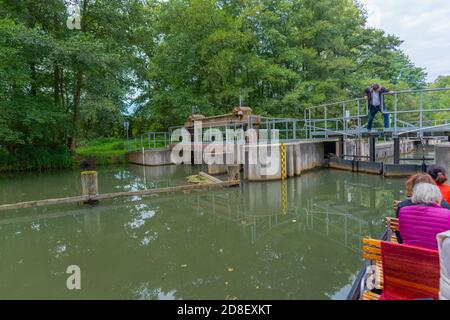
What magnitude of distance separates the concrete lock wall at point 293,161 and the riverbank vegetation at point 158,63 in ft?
22.3

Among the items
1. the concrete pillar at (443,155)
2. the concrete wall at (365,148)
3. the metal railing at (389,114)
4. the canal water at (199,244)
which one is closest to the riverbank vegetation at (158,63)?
the metal railing at (389,114)

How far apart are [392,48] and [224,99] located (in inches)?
705

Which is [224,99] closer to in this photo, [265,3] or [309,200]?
[265,3]

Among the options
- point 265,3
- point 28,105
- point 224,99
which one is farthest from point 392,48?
point 28,105

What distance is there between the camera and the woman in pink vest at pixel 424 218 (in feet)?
8.97

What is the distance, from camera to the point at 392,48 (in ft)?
98.7

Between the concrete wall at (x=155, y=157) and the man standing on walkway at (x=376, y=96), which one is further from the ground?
the man standing on walkway at (x=376, y=96)

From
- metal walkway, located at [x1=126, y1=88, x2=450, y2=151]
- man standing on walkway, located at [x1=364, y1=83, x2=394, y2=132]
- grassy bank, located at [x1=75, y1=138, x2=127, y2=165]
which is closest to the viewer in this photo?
man standing on walkway, located at [x1=364, y1=83, x2=394, y2=132]

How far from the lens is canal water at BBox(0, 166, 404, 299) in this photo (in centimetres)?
438

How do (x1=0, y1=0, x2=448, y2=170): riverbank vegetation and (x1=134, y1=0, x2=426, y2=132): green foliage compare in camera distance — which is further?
(x1=134, y1=0, x2=426, y2=132): green foliage

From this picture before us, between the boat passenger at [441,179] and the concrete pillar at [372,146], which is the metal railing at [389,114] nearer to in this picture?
the concrete pillar at [372,146]

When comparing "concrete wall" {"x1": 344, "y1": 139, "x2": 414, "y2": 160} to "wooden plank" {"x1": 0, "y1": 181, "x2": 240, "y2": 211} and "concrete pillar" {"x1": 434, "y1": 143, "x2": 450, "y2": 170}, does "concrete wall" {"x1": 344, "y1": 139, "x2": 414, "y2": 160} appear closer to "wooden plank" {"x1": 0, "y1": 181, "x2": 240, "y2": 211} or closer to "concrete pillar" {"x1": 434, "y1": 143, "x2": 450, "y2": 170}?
"concrete pillar" {"x1": 434, "y1": 143, "x2": 450, "y2": 170}

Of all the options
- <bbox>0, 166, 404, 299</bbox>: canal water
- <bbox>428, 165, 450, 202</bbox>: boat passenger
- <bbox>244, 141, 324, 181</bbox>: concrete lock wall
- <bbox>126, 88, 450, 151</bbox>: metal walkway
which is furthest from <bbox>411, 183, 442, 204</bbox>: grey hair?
<bbox>244, 141, 324, 181</bbox>: concrete lock wall

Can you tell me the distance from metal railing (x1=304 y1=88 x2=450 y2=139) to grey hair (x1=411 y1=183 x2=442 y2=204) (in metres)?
8.70
